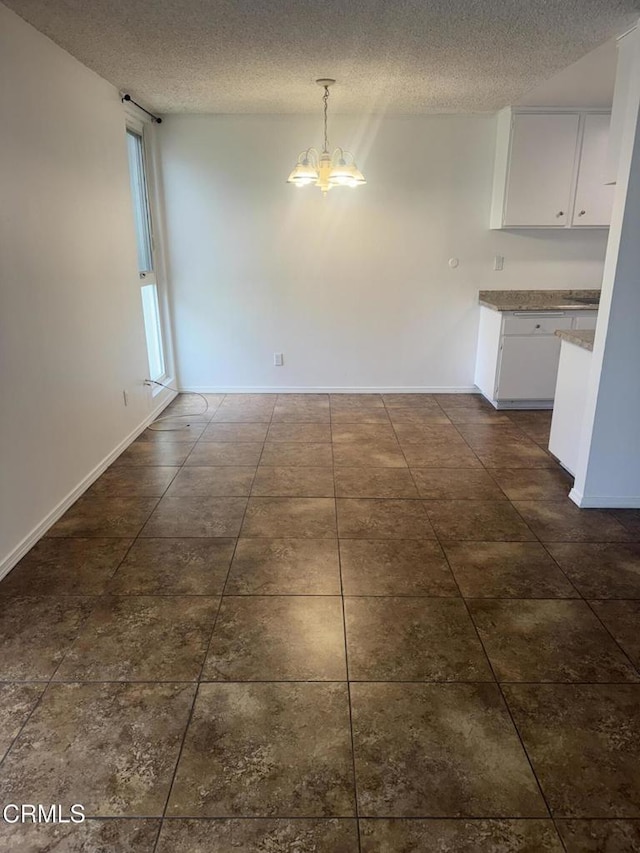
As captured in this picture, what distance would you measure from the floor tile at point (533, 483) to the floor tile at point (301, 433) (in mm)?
1325

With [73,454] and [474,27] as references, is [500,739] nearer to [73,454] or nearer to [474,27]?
[73,454]

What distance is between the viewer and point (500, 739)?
5.65 ft

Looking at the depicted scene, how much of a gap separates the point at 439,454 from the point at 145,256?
9.92ft

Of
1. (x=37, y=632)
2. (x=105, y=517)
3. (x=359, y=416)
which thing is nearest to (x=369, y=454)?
(x=359, y=416)

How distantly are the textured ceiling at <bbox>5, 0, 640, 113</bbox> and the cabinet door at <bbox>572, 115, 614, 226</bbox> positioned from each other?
0.81 metres

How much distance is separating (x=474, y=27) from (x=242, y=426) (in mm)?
3007

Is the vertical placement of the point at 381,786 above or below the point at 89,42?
below

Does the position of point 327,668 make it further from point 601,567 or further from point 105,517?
point 105,517

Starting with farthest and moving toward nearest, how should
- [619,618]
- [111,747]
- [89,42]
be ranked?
[89,42] < [619,618] < [111,747]

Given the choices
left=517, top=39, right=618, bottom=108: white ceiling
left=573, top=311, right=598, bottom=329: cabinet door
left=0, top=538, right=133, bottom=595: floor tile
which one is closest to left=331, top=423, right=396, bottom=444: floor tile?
left=573, top=311, right=598, bottom=329: cabinet door

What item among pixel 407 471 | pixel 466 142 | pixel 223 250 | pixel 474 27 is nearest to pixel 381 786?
pixel 407 471

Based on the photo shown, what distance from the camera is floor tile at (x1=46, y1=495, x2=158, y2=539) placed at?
296 cm

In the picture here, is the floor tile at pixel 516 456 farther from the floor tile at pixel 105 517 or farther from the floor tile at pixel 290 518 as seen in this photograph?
the floor tile at pixel 105 517

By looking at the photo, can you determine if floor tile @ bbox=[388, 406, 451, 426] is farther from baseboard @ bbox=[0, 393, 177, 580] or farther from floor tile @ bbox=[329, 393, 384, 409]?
baseboard @ bbox=[0, 393, 177, 580]
